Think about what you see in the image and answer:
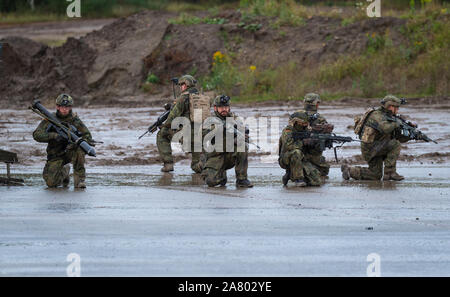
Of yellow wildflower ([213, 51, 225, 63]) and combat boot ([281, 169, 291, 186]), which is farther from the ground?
yellow wildflower ([213, 51, 225, 63])

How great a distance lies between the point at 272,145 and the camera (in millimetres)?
19312

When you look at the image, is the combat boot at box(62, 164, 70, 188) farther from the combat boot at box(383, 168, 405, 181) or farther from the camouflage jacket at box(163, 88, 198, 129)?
the combat boot at box(383, 168, 405, 181)

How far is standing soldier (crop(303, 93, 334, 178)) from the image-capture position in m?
13.3

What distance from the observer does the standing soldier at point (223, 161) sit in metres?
13.0

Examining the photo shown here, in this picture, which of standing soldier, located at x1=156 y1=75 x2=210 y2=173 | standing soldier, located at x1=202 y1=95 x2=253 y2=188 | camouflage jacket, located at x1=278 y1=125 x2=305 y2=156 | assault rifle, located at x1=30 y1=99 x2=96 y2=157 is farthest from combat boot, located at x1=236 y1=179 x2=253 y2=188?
assault rifle, located at x1=30 y1=99 x2=96 y2=157

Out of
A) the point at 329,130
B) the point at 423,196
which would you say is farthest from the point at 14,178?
the point at 423,196

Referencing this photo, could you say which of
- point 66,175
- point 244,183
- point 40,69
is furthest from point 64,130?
point 40,69

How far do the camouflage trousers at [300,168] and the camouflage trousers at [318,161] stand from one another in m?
0.43

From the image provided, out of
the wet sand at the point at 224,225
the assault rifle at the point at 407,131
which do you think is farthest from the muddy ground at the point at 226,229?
the assault rifle at the point at 407,131

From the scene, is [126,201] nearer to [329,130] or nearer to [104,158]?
[329,130]

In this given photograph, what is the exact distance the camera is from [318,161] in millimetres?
13805

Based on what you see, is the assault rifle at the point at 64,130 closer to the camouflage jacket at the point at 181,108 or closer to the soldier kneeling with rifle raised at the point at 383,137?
the camouflage jacket at the point at 181,108

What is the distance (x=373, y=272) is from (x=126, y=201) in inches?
196

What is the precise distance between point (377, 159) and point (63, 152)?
16.6ft
